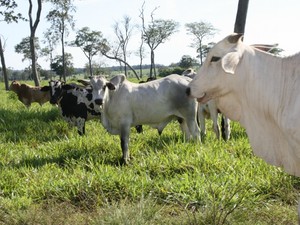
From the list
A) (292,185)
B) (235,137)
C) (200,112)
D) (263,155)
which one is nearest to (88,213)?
(263,155)

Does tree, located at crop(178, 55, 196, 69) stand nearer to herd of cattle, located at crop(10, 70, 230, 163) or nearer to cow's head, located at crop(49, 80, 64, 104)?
cow's head, located at crop(49, 80, 64, 104)

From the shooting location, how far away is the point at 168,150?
5465 mm

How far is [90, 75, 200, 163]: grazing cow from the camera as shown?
592cm

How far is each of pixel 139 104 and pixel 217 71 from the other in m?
3.25

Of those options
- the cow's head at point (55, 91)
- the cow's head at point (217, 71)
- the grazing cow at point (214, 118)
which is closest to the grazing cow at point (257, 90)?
the cow's head at point (217, 71)

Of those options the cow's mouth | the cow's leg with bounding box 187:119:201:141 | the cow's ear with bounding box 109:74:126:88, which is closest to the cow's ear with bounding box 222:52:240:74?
the cow's mouth

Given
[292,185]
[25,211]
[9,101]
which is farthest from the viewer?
[9,101]

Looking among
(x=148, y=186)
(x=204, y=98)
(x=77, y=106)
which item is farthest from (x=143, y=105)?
(x=204, y=98)

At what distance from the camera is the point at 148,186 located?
416 cm

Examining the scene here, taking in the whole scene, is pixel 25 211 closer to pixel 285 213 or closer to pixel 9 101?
pixel 285 213

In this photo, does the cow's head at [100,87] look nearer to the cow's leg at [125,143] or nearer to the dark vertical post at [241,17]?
the cow's leg at [125,143]

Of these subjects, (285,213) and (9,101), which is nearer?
(285,213)

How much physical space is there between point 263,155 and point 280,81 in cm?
54

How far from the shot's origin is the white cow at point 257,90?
2.74 m
